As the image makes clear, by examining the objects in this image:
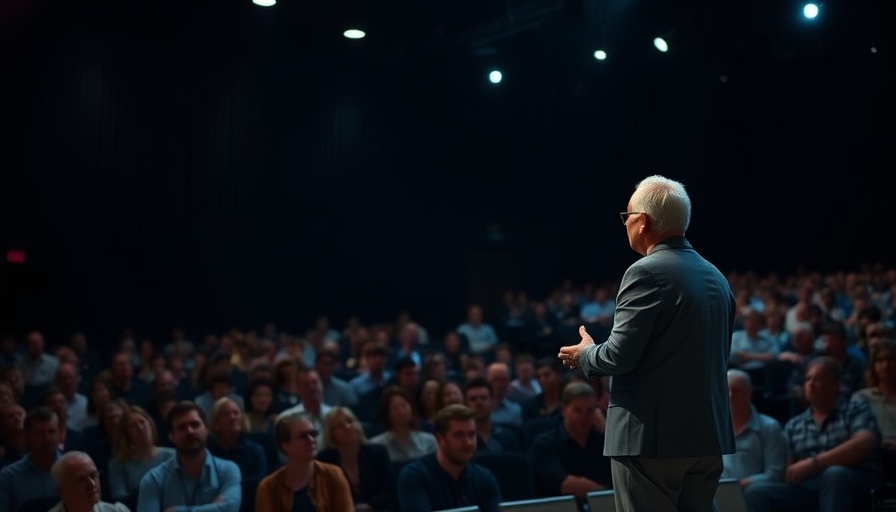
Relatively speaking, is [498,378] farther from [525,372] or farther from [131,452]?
[131,452]

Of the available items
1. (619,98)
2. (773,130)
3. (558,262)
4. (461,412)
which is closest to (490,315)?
(558,262)

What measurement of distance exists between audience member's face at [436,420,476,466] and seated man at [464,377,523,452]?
127 centimetres

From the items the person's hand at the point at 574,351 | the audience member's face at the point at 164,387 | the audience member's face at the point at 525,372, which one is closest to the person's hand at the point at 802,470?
the person's hand at the point at 574,351

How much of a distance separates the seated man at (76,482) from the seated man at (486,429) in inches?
98.0

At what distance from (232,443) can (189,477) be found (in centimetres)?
72

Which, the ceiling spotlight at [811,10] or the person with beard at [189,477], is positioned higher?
the ceiling spotlight at [811,10]

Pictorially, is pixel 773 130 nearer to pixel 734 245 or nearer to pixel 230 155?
pixel 734 245

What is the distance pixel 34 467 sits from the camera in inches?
203

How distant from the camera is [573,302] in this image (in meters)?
15.0

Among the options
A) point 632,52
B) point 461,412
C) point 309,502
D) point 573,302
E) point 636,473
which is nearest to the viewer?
point 636,473

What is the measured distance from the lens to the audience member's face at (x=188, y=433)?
4809 mm

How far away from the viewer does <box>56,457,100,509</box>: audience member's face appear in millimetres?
4082

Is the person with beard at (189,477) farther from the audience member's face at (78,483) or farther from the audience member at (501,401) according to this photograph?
the audience member at (501,401)

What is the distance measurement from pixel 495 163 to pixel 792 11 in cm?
765
